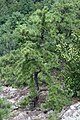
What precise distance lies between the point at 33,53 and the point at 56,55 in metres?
1.44

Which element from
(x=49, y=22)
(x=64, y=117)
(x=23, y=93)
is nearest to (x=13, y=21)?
(x=23, y=93)

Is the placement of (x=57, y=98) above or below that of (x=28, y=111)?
above

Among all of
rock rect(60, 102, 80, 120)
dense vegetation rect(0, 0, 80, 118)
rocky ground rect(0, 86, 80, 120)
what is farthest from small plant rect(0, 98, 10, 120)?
dense vegetation rect(0, 0, 80, 118)

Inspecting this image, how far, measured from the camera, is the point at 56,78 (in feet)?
64.1

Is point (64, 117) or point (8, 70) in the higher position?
point (64, 117)

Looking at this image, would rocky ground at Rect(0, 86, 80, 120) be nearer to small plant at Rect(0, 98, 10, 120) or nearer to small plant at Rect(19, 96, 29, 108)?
small plant at Rect(19, 96, 29, 108)

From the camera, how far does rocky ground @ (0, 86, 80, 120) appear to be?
1511 centimetres

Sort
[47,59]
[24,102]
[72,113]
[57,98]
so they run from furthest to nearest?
1. [24,102]
2. [47,59]
3. [57,98]
4. [72,113]

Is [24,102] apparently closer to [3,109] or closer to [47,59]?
[47,59]

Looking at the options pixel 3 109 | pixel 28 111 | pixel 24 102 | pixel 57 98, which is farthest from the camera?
pixel 24 102

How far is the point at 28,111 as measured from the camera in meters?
18.1

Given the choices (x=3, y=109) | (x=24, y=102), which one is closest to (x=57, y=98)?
(x=24, y=102)

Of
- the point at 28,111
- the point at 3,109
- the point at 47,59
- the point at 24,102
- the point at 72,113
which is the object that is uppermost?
the point at 3,109

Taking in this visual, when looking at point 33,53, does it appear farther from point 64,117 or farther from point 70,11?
point 70,11
